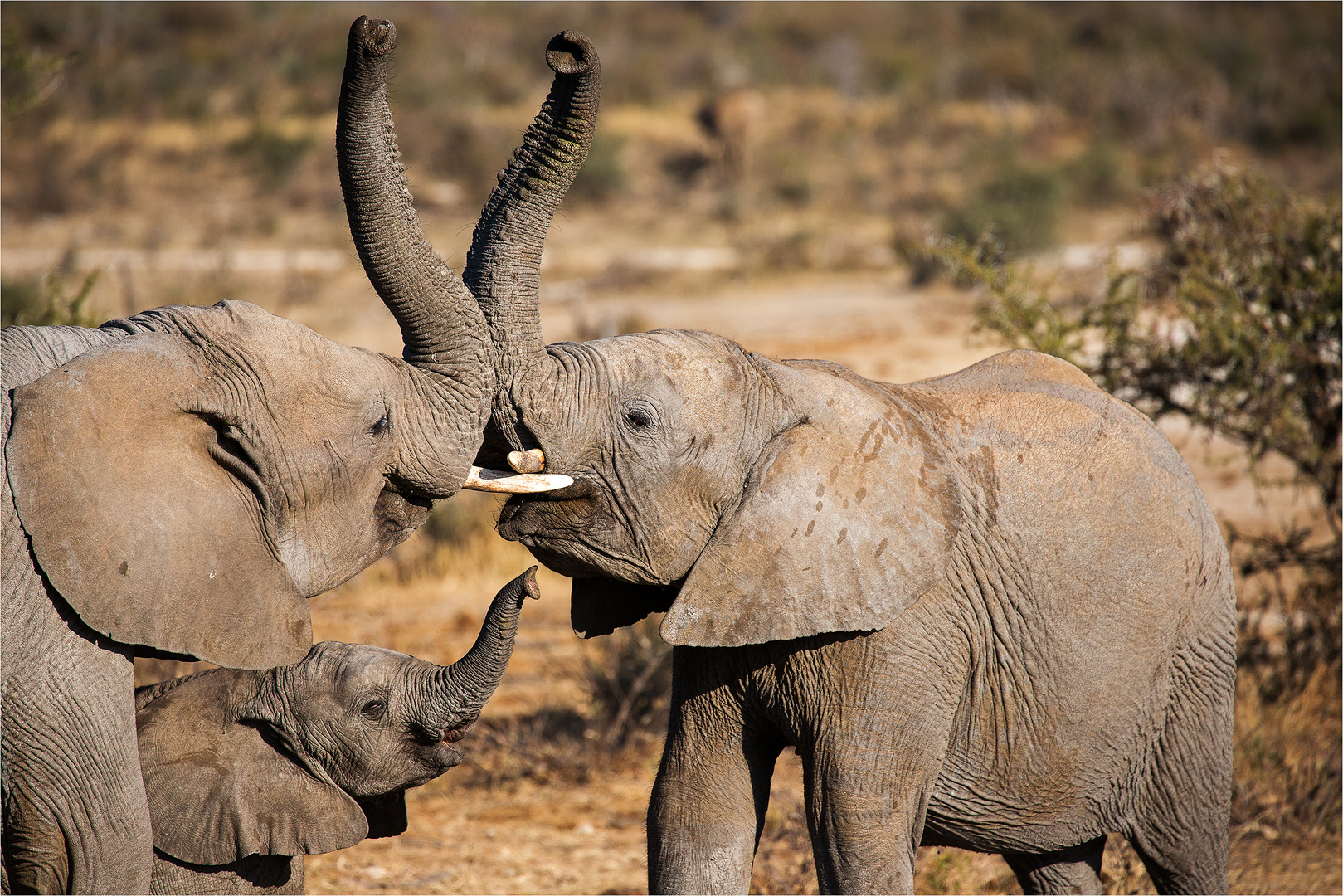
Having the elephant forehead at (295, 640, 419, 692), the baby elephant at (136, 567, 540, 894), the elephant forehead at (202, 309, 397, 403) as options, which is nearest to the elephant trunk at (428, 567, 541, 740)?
the baby elephant at (136, 567, 540, 894)

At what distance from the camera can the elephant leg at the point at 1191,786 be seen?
11.2 ft

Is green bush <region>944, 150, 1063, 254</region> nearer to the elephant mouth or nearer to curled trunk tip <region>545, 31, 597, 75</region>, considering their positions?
curled trunk tip <region>545, 31, 597, 75</region>

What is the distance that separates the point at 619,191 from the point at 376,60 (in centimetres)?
1911

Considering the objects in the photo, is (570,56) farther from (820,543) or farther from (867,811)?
(867,811)

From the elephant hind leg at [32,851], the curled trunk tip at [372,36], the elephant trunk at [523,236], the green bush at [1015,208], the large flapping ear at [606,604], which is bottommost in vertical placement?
the elephant hind leg at [32,851]

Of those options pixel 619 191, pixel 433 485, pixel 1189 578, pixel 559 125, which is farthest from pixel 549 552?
pixel 619 191

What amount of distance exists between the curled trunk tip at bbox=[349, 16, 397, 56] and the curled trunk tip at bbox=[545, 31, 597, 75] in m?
0.37

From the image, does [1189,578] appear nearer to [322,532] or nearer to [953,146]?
[322,532]

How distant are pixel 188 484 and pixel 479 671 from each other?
2.85 feet

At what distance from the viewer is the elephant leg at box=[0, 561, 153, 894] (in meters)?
2.52

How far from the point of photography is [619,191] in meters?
21.5

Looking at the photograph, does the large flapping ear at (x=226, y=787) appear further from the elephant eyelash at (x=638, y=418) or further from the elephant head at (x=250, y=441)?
the elephant eyelash at (x=638, y=418)

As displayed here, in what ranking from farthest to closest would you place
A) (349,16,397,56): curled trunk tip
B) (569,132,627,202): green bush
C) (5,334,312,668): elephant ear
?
(569,132,627,202): green bush → (349,16,397,56): curled trunk tip → (5,334,312,668): elephant ear

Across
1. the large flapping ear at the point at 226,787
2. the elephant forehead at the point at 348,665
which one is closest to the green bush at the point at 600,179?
the elephant forehead at the point at 348,665
